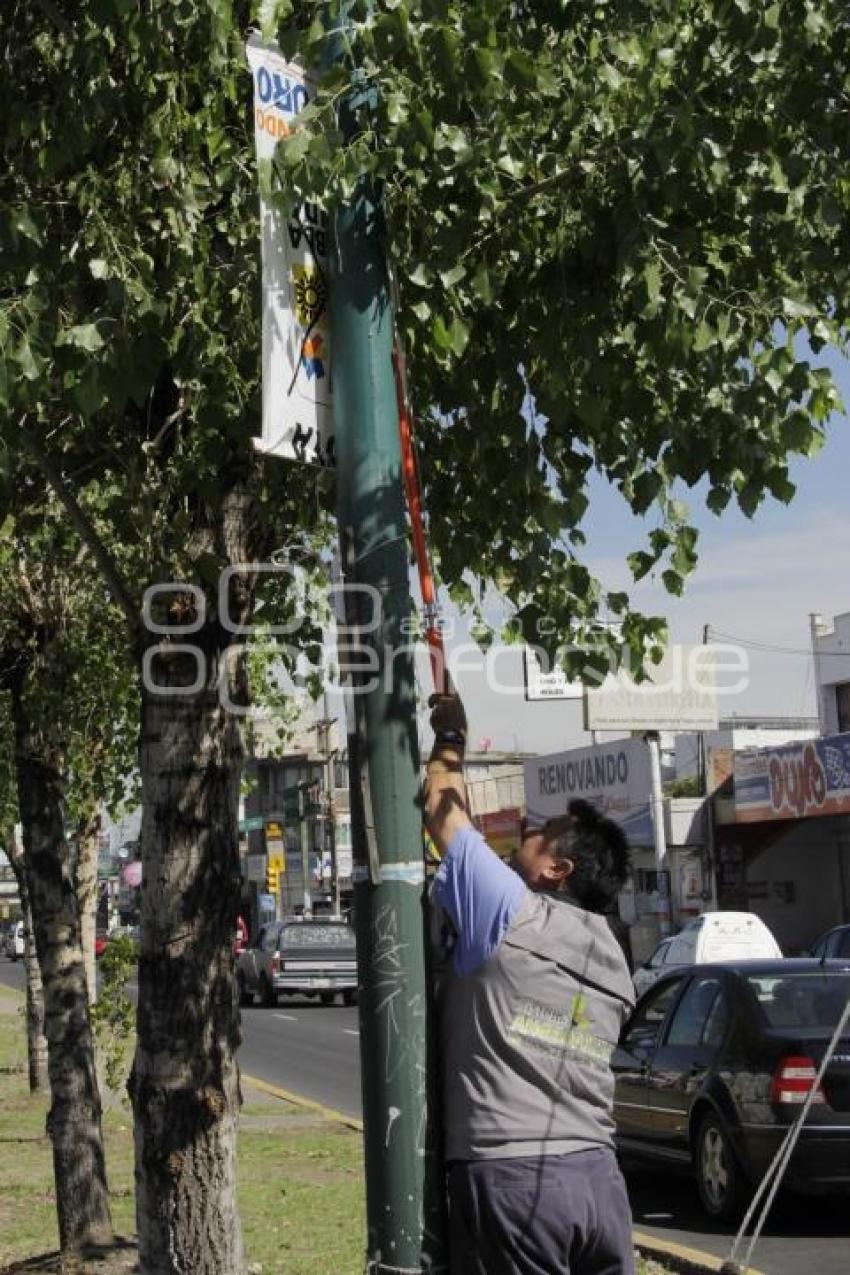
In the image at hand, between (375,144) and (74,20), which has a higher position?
(74,20)

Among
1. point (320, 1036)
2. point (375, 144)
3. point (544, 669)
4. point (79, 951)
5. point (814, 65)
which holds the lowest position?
point (320, 1036)

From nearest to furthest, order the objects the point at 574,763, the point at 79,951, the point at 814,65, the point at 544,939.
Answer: the point at 544,939
the point at 814,65
the point at 79,951
the point at 574,763

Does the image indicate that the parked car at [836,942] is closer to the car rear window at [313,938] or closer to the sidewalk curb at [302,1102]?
the sidewalk curb at [302,1102]

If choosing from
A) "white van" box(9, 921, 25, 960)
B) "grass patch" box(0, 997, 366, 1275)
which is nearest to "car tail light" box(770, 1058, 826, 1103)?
"grass patch" box(0, 997, 366, 1275)

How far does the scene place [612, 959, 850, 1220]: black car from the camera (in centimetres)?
976

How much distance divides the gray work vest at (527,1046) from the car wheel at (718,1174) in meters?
6.64

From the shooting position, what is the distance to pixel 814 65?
5223mm

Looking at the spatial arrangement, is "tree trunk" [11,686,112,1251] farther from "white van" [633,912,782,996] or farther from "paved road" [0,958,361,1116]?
"white van" [633,912,782,996]

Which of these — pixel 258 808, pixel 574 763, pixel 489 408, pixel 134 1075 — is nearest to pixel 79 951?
pixel 134 1075

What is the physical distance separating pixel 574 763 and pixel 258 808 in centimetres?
4423

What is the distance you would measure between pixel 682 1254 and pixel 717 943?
61.2 feet

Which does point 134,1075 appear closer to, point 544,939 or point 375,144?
point 544,939

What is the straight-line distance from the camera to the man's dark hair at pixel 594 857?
3979 millimetres

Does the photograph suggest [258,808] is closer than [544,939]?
No
